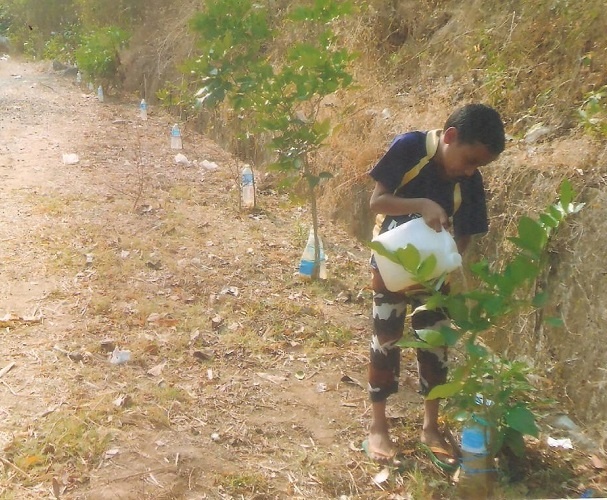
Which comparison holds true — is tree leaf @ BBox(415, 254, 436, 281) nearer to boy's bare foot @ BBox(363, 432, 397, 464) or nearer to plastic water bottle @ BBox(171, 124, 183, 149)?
boy's bare foot @ BBox(363, 432, 397, 464)

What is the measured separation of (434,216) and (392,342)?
54cm

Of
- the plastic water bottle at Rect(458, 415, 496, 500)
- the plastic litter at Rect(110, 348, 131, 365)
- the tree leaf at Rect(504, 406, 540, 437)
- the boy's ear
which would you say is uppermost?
the boy's ear

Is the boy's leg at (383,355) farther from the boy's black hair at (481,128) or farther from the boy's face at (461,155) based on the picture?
the boy's black hair at (481,128)

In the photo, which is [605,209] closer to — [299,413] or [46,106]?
[299,413]

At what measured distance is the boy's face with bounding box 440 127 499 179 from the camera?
2.29 m

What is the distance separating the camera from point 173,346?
3.61 meters

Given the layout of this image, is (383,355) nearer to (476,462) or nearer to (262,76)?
(476,462)

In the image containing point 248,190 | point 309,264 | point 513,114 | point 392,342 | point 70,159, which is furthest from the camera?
point 70,159

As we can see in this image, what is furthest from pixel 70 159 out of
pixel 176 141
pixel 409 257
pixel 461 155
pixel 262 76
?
pixel 409 257

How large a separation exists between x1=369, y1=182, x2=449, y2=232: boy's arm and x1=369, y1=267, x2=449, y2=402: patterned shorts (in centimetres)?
27

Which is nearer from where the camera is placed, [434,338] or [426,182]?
[434,338]

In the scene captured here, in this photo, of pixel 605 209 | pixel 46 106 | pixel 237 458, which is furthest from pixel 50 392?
pixel 46 106

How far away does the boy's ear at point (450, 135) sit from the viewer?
7.58 ft

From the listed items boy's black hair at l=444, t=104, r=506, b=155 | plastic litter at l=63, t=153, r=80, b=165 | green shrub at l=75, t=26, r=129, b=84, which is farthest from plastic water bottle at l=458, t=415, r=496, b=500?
green shrub at l=75, t=26, r=129, b=84
